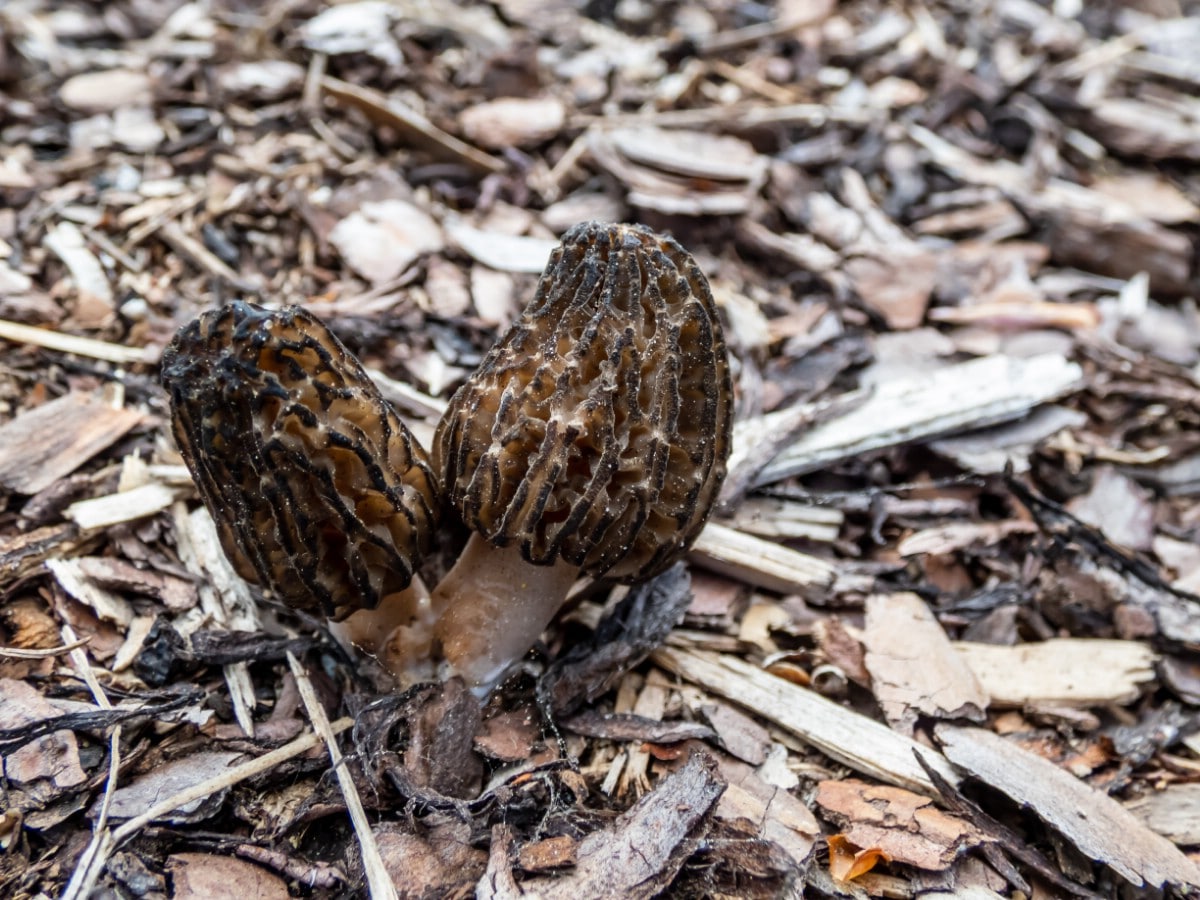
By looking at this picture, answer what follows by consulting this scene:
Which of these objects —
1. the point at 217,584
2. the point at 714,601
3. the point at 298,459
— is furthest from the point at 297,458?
the point at 714,601

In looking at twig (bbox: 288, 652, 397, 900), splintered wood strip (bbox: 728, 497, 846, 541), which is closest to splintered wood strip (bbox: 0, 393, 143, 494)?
twig (bbox: 288, 652, 397, 900)

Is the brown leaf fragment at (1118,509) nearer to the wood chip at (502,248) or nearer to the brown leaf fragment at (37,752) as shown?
the wood chip at (502,248)

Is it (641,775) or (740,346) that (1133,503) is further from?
(641,775)

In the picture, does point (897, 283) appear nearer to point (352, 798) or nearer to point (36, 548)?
point (352, 798)

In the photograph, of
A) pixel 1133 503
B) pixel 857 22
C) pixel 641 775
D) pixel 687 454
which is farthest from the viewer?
pixel 857 22

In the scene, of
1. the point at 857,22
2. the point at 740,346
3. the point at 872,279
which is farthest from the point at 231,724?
the point at 857,22

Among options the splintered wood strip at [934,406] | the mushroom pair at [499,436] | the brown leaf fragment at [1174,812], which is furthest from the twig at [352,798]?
the brown leaf fragment at [1174,812]
